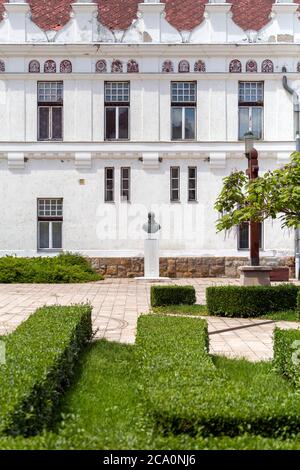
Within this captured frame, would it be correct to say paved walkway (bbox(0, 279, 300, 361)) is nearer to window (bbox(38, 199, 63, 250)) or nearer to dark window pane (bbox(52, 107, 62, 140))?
window (bbox(38, 199, 63, 250))

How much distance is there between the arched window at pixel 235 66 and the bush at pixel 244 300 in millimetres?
12236

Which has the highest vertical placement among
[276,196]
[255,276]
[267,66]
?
[267,66]

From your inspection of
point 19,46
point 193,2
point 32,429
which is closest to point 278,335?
point 32,429

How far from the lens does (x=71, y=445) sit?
4.52 metres

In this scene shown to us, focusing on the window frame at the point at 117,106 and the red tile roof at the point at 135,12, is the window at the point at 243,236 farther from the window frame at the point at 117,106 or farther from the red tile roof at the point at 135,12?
the red tile roof at the point at 135,12

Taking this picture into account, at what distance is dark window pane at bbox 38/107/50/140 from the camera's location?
79.9 ft

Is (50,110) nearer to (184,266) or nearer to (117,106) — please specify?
(117,106)

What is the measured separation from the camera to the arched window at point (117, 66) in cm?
2420

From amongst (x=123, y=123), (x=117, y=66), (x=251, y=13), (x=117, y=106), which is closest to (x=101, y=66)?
(x=117, y=66)

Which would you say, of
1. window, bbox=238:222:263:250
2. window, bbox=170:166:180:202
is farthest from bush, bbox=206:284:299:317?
window, bbox=170:166:180:202

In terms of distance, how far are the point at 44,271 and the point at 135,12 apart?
35.1 ft

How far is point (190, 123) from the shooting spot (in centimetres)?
2447

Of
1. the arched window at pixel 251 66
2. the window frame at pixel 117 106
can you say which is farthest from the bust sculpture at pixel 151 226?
the arched window at pixel 251 66

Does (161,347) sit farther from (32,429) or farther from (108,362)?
(32,429)
